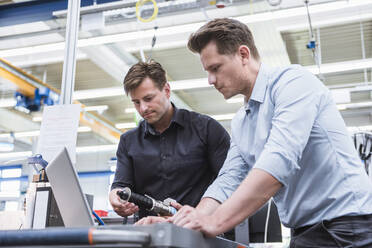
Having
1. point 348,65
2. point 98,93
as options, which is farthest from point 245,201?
point 98,93

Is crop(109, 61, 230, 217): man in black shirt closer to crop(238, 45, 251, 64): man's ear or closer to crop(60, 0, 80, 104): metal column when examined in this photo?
crop(60, 0, 80, 104): metal column

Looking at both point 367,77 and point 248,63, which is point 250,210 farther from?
point 367,77

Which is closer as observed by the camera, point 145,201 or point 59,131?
point 145,201

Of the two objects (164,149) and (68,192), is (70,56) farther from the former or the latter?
(68,192)

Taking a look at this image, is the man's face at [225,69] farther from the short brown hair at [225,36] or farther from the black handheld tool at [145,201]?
the black handheld tool at [145,201]

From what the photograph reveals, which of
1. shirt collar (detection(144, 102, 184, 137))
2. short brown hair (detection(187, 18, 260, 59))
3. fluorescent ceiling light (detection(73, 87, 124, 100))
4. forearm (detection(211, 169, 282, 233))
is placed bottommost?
forearm (detection(211, 169, 282, 233))

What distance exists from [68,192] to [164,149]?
0.70 m

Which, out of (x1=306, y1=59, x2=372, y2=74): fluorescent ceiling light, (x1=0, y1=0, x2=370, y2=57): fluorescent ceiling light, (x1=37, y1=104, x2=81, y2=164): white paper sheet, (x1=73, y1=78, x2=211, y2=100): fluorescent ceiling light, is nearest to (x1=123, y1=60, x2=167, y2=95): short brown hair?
(x1=37, y1=104, x2=81, y2=164): white paper sheet

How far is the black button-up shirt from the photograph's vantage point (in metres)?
1.72

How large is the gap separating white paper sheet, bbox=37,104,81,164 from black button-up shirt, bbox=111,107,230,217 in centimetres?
26

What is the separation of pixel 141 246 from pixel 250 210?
302 millimetres

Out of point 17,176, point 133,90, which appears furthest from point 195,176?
point 17,176

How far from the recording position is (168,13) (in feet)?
13.7

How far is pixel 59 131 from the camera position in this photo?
1667 mm
